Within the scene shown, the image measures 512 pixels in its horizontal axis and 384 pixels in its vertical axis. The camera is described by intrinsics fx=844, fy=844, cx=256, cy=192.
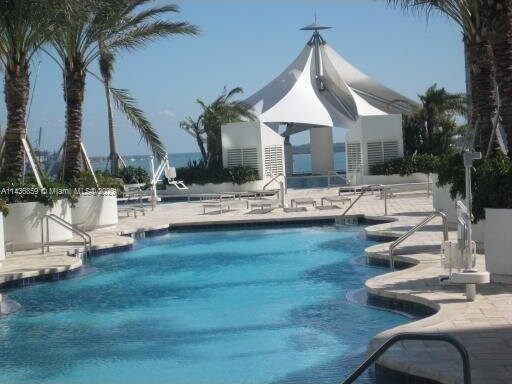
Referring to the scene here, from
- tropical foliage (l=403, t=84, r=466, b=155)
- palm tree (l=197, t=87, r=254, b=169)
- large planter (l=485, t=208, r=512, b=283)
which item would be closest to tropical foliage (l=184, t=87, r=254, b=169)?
A: palm tree (l=197, t=87, r=254, b=169)

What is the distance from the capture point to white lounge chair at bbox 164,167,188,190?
87.5 feet

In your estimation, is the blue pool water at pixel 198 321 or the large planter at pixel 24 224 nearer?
the blue pool water at pixel 198 321

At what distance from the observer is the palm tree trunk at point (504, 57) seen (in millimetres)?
11352

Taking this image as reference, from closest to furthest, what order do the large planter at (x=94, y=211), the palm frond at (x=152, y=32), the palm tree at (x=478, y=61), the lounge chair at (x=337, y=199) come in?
the palm tree at (x=478, y=61), the large planter at (x=94, y=211), the palm frond at (x=152, y=32), the lounge chair at (x=337, y=199)

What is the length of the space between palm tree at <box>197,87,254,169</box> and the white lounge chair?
1483mm

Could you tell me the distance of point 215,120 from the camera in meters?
32.5

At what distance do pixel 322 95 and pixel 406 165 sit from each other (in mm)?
8938

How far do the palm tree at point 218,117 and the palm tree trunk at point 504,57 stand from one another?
63.3 ft

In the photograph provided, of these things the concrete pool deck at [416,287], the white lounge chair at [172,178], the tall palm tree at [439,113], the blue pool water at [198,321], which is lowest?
the blue pool water at [198,321]

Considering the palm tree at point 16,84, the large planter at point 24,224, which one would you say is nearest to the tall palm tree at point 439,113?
the palm tree at point 16,84

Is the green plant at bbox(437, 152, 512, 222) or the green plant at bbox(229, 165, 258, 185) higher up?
the green plant at bbox(229, 165, 258, 185)

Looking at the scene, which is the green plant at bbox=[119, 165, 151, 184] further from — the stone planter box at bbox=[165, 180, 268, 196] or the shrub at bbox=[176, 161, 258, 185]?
the stone planter box at bbox=[165, 180, 268, 196]

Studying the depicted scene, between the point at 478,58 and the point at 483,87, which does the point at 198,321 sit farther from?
the point at 478,58

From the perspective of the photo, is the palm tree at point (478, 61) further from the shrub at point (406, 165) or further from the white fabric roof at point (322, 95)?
the white fabric roof at point (322, 95)
